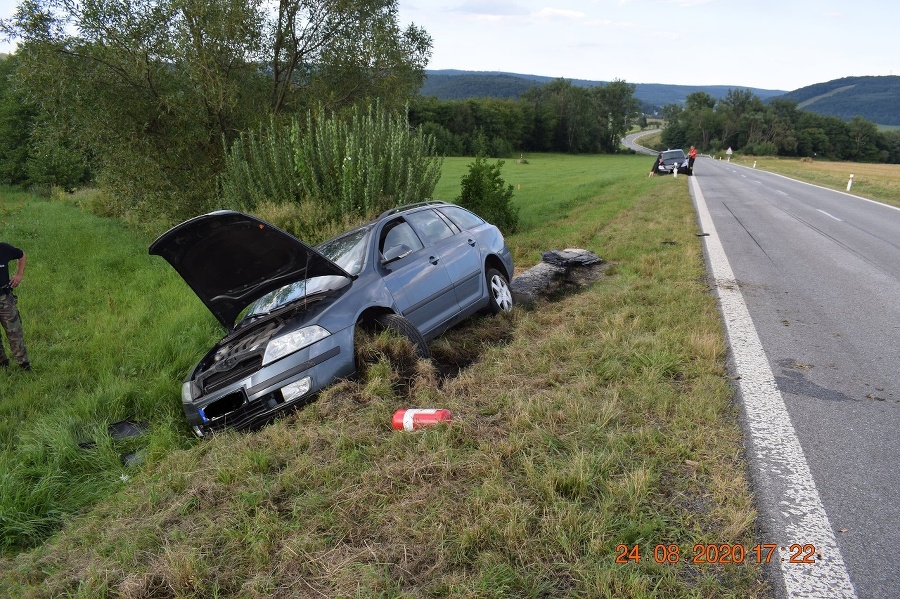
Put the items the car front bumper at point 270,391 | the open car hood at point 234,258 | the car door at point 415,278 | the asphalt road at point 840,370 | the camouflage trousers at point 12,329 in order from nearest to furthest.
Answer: the asphalt road at point 840,370
the car front bumper at point 270,391
the open car hood at point 234,258
the car door at point 415,278
the camouflage trousers at point 12,329

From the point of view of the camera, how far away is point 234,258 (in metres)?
4.83

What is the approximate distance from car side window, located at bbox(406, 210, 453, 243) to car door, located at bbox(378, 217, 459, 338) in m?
0.16

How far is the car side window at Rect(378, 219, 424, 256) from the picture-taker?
5738 millimetres

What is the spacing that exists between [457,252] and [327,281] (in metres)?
1.73

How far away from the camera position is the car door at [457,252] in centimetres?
600

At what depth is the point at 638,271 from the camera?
25.1 feet

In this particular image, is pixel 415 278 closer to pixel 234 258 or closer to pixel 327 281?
pixel 327 281

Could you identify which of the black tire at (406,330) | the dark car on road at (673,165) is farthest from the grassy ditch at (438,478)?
the dark car on road at (673,165)

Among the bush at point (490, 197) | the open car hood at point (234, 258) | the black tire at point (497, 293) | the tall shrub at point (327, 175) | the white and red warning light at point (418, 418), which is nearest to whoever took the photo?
the white and red warning light at point (418, 418)

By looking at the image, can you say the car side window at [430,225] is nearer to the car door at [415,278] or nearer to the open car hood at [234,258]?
the car door at [415,278]

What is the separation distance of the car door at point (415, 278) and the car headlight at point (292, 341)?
0.96 meters

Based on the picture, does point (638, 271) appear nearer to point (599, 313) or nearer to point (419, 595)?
point (599, 313)

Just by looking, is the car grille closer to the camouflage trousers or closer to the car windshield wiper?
the car windshield wiper

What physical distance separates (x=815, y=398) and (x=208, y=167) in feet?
44.9
